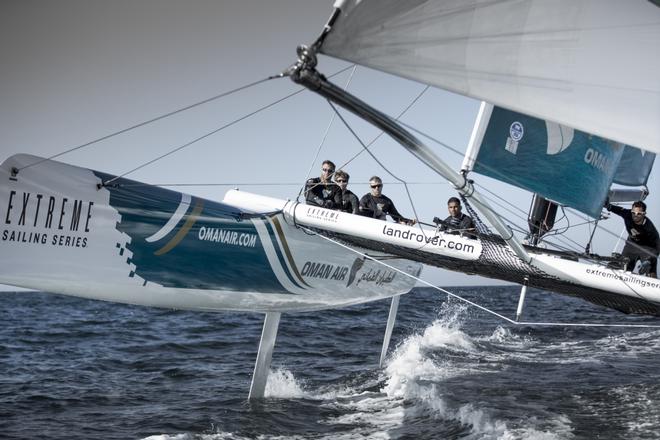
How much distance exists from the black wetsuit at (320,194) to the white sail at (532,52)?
11.8ft

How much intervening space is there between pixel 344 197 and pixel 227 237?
1.58 metres

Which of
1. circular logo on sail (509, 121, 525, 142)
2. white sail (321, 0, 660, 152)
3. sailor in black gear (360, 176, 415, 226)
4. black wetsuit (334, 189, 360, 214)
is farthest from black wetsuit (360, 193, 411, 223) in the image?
white sail (321, 0, 660, 152)

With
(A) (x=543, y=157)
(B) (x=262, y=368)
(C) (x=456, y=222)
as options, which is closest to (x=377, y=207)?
(C) (x=456, y=222)

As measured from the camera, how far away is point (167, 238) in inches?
294

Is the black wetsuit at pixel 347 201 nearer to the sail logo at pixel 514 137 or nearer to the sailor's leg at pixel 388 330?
the sail logo at pixel 514 137

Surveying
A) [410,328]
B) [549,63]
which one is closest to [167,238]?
[549,63]

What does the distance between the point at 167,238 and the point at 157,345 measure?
6.28 meters

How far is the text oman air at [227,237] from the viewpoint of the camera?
7.84 metres

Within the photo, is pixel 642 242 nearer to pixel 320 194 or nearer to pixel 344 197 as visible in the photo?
pixel 344 197

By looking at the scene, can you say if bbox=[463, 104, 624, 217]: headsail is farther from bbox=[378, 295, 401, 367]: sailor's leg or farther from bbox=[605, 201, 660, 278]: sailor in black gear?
bbox=[378, 295, 401, 367]: sailor's leg

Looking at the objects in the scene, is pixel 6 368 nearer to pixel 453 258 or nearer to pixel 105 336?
pixel 105 336

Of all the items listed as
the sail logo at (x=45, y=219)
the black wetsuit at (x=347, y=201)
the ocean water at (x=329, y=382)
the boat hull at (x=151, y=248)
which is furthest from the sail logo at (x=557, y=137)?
the sail logo at (x=45, y=219)

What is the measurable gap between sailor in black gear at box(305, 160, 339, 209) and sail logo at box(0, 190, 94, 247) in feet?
8.89

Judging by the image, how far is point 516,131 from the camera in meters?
8.00
